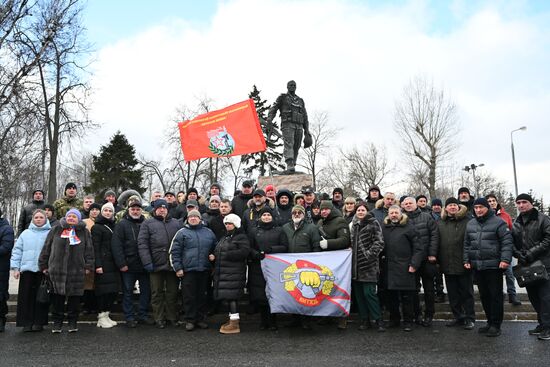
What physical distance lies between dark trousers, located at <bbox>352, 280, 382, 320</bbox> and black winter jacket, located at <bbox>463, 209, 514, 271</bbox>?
1.50 metres

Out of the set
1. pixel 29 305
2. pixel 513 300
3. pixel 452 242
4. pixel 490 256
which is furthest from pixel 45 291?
pixel 513 300

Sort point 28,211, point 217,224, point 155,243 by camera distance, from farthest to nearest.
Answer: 1. point 28,211
2. point 217,224
3. point 155,243

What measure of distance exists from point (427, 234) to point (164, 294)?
172 inches

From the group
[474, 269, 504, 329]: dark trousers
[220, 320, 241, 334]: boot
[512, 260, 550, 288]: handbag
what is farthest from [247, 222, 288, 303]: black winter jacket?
[512, 260, 550, 288]: handbag

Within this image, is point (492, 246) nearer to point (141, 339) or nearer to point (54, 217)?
point (141, 339)

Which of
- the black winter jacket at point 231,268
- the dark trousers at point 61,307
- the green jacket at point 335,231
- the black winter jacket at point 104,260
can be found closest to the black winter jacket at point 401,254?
the green jacket at point 335,231

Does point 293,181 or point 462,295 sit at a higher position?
point 293,181

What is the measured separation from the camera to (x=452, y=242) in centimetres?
703

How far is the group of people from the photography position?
21.8ft

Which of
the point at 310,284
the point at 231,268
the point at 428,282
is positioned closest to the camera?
the point at 310,284

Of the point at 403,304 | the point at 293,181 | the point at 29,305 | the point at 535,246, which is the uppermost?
the point at 293,181

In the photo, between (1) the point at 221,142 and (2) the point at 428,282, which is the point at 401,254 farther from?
(1) the point at 221,142

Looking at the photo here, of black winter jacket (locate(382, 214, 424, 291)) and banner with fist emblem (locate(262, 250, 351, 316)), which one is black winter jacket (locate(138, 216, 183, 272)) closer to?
banner with fist emblem (locate(262, 250, 351, 316))

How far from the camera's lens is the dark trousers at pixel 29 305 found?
714cm
